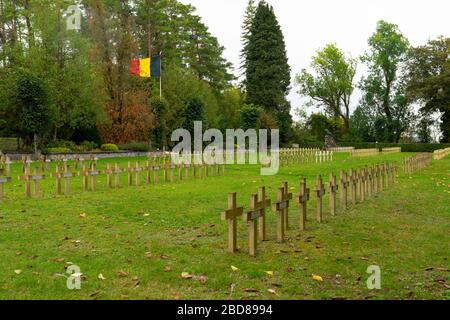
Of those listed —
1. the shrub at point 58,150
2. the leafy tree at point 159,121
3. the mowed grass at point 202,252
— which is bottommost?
the mowed grass at point 202,252

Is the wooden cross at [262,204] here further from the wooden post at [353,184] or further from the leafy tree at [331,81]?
the leafy tree at [331,81]

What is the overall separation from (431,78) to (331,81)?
18812 mm

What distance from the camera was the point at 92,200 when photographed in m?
12.8

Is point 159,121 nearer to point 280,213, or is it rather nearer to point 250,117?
point 250,117

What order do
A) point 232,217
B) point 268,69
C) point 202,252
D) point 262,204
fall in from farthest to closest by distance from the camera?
point 268,69, point 262,204, point 202,252, point 232,217

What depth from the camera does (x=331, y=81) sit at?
7725cm

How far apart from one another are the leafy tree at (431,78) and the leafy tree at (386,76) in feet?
18.1

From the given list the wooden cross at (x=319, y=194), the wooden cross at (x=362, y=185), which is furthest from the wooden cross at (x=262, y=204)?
the wooden cross at (x=362, y=185)

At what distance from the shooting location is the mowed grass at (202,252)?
557 centimetres

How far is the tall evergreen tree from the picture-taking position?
194 ft


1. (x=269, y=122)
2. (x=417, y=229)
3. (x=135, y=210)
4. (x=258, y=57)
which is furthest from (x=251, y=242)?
(x=258, y=57)

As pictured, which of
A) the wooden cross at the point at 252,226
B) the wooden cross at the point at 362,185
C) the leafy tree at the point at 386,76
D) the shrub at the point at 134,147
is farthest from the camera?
the leafy tree at the point at 386,76

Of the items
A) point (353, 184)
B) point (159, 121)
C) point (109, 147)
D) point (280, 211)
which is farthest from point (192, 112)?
point (280, 211)

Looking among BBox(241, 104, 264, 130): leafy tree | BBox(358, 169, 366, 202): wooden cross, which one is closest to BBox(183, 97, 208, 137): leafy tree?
BBox(241, 104, 264, 130): leafy tree
